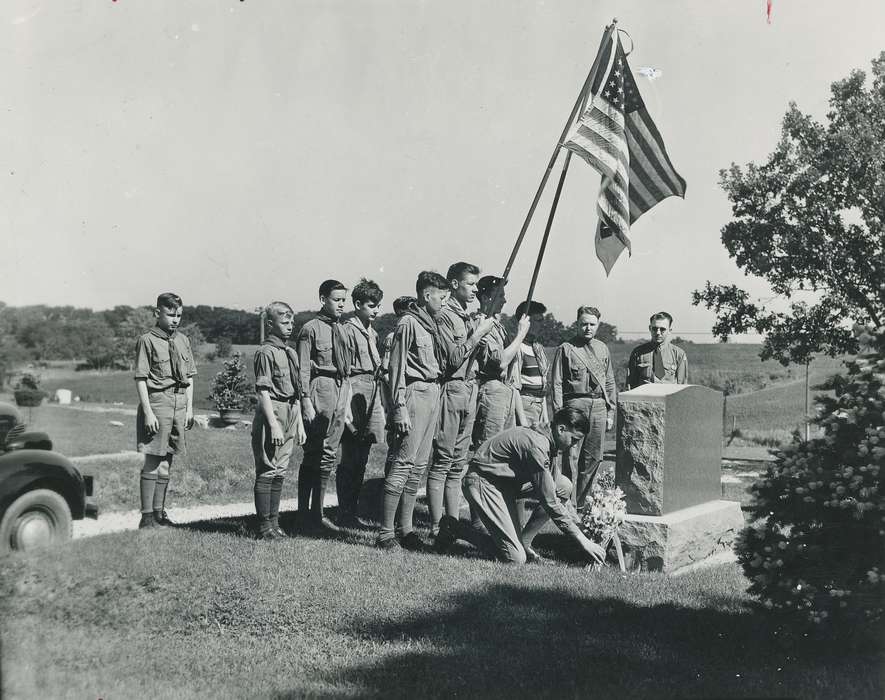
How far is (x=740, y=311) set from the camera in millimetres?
16422

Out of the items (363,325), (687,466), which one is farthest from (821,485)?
(363,325)

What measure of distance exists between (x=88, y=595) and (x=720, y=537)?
4.97m

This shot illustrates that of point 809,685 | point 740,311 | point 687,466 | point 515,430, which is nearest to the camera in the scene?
point 809,685

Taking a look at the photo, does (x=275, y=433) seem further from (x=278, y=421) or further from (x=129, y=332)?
(x=129, y=332)

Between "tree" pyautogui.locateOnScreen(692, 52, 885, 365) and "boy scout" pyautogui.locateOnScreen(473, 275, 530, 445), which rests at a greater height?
"tree" pyautogui.locateOnScreen(692, 52, 885, 365)

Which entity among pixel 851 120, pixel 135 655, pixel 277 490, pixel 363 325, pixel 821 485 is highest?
pixel 851 120

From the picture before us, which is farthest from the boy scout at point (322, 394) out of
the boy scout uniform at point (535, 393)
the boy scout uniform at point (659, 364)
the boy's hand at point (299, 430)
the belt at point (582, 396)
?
the boy scout uniform at point (659, 364)

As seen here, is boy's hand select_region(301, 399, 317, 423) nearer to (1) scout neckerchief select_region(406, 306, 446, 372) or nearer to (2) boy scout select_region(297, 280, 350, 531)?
(2) boy scout select_region(297, 280, 350, 531)

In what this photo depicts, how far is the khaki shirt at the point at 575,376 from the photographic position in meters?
8.35

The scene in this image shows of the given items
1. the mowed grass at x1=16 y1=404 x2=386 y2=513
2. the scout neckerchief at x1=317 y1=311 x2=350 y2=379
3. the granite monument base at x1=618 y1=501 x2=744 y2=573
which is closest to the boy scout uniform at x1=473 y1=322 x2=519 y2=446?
the scout neckerchief at x1=317 y1=311 x2=350 y2=379

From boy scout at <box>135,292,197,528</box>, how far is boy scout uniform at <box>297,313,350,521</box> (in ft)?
3.48

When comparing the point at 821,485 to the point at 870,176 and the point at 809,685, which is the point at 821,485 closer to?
the point at 809,685

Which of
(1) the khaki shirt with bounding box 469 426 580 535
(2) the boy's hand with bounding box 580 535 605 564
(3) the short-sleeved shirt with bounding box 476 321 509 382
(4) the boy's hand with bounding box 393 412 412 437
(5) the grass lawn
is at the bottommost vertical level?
(5) the grass lawn

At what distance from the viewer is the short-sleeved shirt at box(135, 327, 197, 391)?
22.7 ft
